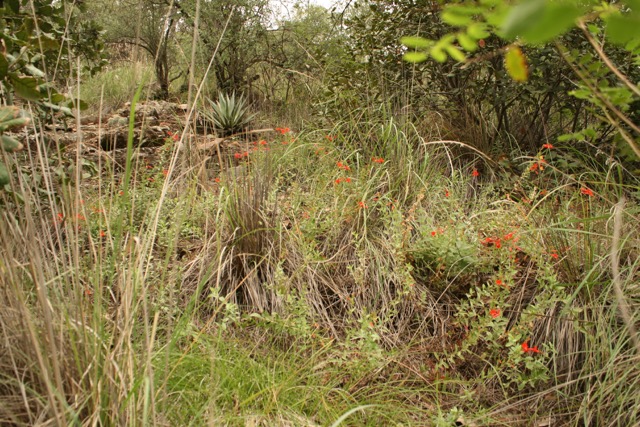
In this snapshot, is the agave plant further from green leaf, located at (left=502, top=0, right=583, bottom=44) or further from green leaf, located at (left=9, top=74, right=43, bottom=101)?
green leaf, located at (left=502, top=0, right=583, bottom=44)

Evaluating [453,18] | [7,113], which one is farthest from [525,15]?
[7,113]

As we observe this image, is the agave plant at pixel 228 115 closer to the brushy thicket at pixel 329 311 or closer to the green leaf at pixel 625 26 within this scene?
the brushy thicket at pixel 329 311

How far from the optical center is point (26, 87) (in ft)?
4.22

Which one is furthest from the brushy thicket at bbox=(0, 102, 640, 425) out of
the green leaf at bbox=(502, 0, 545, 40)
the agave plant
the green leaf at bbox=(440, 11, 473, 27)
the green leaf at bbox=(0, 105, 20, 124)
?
the agave plant

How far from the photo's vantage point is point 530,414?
1853mm

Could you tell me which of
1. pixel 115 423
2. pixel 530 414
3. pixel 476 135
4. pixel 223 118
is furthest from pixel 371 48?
pixel 115 423

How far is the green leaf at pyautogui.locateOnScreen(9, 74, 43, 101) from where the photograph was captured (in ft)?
4.17

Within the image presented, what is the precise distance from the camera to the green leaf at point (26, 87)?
127cm

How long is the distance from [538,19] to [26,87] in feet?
4.24

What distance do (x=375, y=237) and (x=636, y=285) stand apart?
1.10 m

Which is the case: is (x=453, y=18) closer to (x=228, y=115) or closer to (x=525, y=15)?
(x=525, y=15)

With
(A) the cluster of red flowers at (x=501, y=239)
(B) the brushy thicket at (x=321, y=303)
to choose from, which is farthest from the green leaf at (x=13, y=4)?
(A) the cluster of red flowers at (x=501, y=239)

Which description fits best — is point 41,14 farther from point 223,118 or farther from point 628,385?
point 223,118

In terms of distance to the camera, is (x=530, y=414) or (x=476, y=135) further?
(x=476, y=135)
